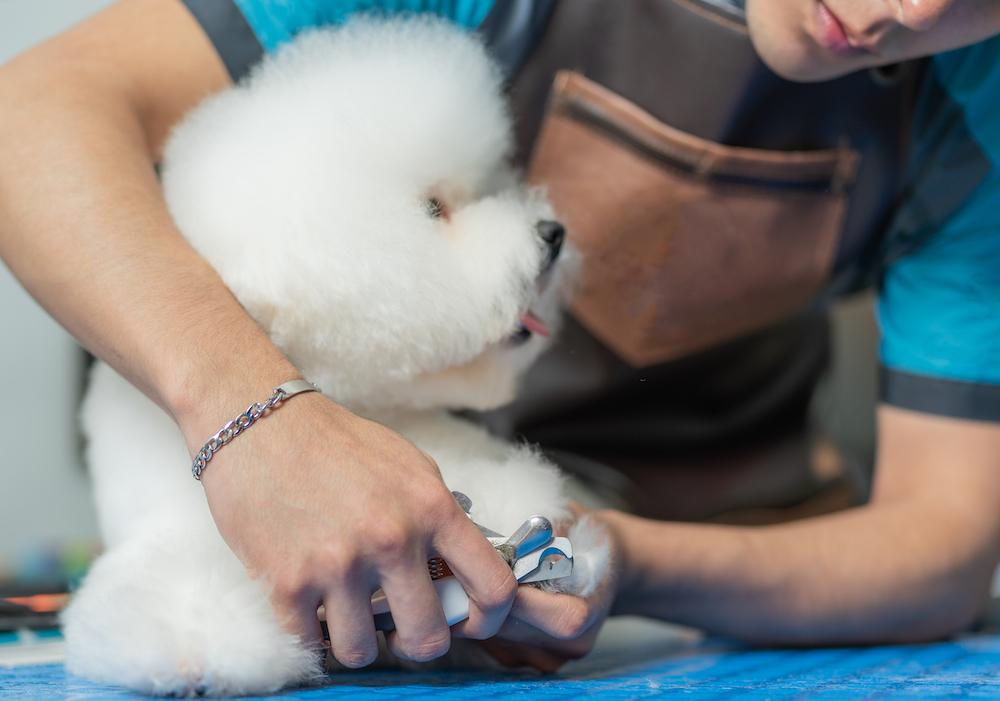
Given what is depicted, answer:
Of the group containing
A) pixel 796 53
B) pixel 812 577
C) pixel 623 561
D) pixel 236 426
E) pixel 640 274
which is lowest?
pixel 812 577

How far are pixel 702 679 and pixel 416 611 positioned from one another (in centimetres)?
24

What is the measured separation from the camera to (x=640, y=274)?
0.94m

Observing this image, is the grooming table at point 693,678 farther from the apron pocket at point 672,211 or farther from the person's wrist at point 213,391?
the apron pocket at point 672,211

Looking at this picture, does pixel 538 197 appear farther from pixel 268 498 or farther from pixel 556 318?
pixel 268 498

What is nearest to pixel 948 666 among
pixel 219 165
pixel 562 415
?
pixel 562 415

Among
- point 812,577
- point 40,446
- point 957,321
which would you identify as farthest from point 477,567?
point 40,446

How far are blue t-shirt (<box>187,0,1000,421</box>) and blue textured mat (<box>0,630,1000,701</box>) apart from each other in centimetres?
26

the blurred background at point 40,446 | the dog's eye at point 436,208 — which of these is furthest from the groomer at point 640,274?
the blurred background at point 40,446

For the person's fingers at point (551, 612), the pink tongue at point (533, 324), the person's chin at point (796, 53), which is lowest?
the person's fingers at point (551, 612)

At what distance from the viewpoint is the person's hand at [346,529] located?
0.53 m

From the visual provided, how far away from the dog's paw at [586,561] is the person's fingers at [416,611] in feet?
0.26

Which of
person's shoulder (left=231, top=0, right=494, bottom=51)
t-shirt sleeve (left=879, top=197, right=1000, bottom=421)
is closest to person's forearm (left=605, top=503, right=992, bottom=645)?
t-shirt sleeve (left=879, top=197, right=1000, bottom=421)

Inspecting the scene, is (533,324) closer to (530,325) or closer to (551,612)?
(530,325)

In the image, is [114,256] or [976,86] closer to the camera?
[114,256]
